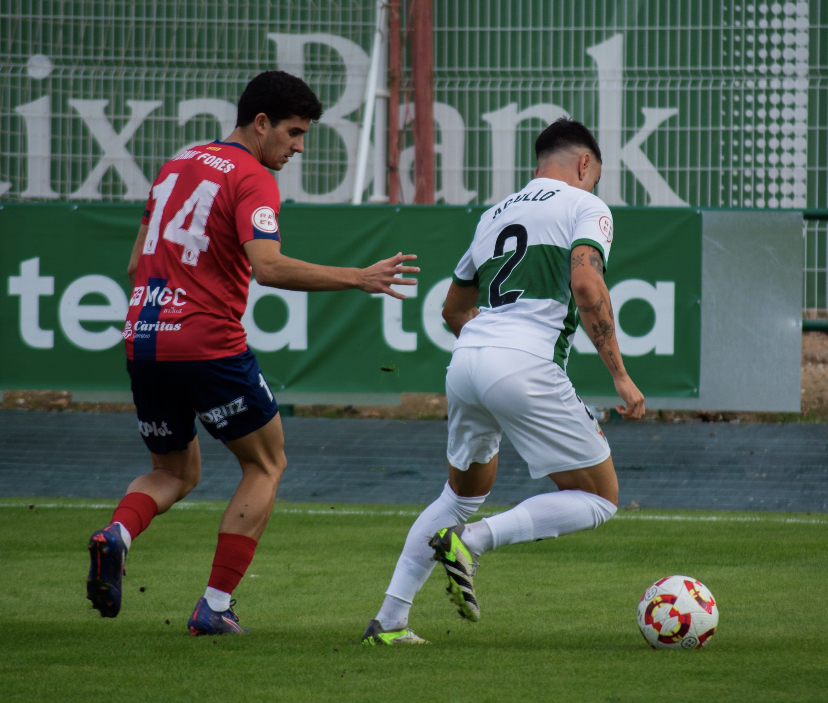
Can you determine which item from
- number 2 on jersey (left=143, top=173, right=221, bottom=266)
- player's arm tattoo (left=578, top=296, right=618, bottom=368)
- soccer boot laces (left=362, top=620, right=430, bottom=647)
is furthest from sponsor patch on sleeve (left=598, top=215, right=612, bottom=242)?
soccer boot laces (left=362, top=620, right=430, bottom=647)

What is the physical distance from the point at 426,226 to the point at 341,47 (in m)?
3.37

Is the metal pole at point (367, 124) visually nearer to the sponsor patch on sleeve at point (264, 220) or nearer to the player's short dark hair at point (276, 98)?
the player's short dark hair at point (276, 98)

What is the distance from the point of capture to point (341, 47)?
11.7 m

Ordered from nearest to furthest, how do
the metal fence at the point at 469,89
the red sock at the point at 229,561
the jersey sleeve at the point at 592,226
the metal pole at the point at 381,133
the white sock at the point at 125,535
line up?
the jersey sleeve at the point at 592,226, the white sock at the point at 125,535, the red sock at the point at 229,561, the metal fence at the point at 469,89, the metal pole at the point at 381,133

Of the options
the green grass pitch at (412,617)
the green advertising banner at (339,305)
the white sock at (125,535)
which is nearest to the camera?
the green grass pitch at (412,617)

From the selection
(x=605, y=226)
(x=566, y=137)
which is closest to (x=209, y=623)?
(x=605, y=226)

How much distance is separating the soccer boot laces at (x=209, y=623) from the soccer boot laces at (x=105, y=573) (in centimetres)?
36

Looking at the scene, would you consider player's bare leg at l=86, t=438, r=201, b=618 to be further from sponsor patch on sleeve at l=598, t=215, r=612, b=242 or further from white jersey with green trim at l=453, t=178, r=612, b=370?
sponsor patch on sleeve at l=598, t=215, r=612, b=242

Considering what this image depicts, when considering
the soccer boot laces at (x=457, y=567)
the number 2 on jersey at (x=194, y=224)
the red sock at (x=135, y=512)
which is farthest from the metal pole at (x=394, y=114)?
the soccer boot laces at (x=457, y=567)

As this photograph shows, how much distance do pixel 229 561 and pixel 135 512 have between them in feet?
1.22

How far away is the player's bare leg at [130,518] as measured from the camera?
3.62 meters

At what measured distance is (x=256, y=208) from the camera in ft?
12.7

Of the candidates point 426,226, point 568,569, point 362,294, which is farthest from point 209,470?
point 568,569

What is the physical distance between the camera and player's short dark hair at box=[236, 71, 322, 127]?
409 cm
